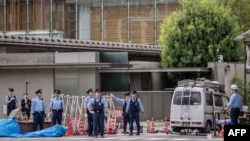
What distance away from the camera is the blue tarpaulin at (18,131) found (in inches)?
932

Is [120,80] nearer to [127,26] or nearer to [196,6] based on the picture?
[196,6]

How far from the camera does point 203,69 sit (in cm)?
4100

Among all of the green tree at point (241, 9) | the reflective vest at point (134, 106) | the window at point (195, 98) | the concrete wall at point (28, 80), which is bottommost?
the reflective vest at point (134, 106)

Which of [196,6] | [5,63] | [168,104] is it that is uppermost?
[196,6]

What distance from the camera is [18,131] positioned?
80.2 feet

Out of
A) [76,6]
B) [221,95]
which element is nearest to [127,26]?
[76,6]

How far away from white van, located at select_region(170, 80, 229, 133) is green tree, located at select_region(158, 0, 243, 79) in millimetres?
19469

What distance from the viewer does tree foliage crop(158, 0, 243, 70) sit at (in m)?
46.4

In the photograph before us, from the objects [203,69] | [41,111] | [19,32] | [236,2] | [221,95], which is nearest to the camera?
[41,111]

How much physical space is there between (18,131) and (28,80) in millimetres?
14396

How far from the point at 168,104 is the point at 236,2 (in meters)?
17.3

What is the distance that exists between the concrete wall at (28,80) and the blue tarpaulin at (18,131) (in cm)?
1383

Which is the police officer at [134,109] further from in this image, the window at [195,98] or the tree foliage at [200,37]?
the tree foliage at [200,37]

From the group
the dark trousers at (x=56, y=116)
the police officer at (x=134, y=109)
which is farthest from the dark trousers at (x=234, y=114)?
the dark trousers at (x=56, y=116)
